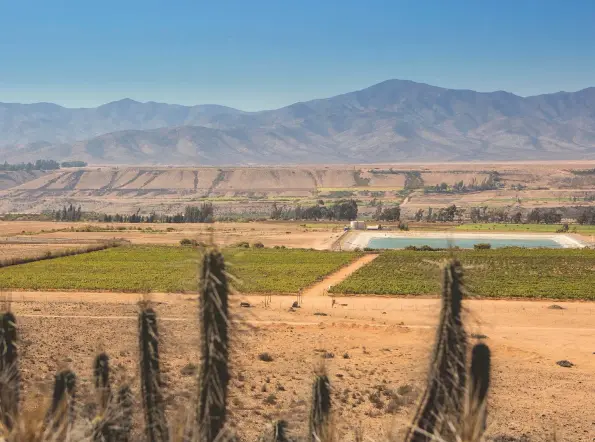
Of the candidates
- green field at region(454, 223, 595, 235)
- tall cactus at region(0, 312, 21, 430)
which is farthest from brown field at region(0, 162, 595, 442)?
green field at region(454, 223, 595, 235)

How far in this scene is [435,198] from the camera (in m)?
164

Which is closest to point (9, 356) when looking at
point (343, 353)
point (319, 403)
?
point (319, 403)

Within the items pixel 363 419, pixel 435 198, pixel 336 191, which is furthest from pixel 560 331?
pixel 336 191

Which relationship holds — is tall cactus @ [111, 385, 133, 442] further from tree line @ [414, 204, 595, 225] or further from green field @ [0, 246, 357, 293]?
tree line @ [414, 204, 595, 225]

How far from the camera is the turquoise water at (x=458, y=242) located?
251ft

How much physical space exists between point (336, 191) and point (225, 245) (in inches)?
7199

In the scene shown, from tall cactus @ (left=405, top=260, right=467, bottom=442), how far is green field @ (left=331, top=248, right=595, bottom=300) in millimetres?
21763

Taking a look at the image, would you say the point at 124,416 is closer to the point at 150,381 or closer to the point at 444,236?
the point at 150,381

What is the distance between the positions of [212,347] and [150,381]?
1.55 m

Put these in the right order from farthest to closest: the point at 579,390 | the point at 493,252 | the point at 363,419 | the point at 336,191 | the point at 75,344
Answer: the point at 336,191 < the point at 493,252 < the point at 75,344 < the point at 579,390 < the point at 363,419

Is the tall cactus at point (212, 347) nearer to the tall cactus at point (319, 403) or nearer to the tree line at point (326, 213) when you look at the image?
the tall cactus at point (319, 403)

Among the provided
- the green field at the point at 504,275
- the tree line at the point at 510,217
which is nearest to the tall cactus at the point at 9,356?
the green field at the point at 504,275

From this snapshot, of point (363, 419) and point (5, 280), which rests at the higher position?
point (363, 419)

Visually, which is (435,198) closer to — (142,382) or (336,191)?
(336,191)
